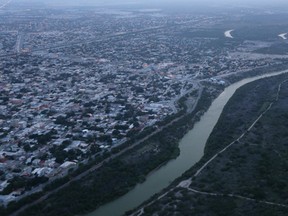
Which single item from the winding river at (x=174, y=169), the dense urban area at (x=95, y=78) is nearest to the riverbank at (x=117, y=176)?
the winding river at (x=174, y=169)

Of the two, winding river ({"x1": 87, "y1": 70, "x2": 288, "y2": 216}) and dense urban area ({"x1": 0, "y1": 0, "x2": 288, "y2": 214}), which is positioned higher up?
dense urban area ({"x1": 0, "y1": 0, "x2": 288, "y2": 214})

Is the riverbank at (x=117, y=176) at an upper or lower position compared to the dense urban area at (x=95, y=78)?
lower

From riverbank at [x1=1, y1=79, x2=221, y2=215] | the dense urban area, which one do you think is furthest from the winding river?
the dense urban area

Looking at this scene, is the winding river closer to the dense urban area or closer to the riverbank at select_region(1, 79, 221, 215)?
the riverbank at select_region(1, 79, 221, 215)

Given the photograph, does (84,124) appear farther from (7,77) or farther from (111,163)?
(7,77)

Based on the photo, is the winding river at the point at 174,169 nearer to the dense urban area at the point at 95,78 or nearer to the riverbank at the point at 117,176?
the riverbank at the point at 117,176

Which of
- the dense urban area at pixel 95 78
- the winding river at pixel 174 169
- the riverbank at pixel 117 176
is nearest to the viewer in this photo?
the riverbank at pixel 117 176

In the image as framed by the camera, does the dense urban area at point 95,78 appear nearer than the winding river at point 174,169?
No
